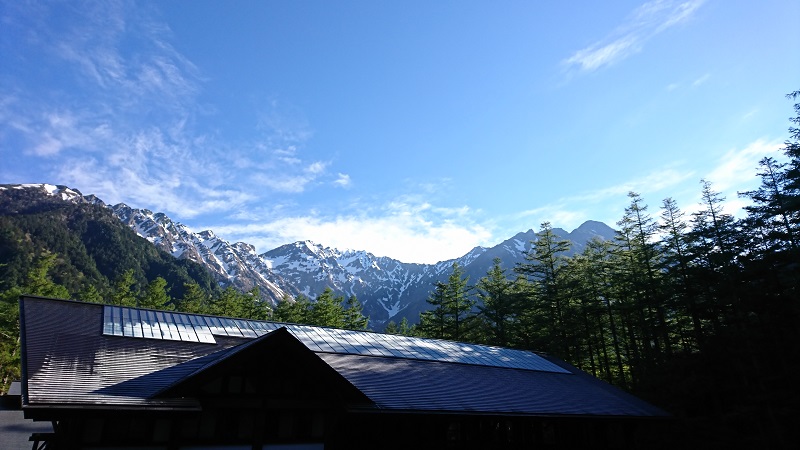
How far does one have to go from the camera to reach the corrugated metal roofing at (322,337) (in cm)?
1557

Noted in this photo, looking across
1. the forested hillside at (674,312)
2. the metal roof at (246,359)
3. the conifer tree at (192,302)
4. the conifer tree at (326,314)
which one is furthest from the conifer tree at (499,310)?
the conifer tree at (192,302)

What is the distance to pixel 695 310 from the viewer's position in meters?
28.4

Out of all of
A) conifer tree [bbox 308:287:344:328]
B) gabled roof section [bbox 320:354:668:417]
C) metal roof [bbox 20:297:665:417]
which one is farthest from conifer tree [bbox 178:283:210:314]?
gabled roof section [bbox 320:354:668:417]

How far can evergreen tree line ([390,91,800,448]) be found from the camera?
22219 mm

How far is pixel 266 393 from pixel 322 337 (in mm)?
7569

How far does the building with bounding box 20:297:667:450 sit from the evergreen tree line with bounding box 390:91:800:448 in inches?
269

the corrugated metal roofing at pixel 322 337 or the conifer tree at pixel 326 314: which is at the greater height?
the conifer tree at pixel 326 314

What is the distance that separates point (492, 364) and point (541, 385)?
2.65 meters

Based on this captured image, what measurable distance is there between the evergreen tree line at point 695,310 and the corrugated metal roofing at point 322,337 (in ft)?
29.6

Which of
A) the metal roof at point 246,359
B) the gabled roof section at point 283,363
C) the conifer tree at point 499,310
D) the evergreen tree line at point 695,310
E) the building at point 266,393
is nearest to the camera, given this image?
the building at point 266,393

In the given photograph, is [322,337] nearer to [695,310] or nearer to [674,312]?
[695,310]

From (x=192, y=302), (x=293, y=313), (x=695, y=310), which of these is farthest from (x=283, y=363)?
(x=192, y=302)

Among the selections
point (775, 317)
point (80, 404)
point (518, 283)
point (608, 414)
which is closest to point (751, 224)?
point (775, 317)

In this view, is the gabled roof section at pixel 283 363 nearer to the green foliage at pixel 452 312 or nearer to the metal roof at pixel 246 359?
the metal roof at pixel 246 359
